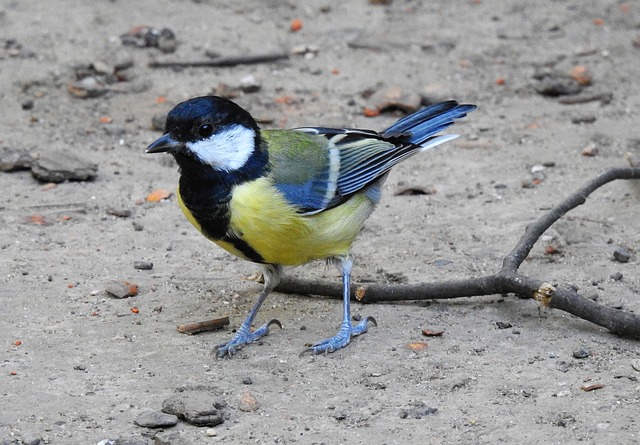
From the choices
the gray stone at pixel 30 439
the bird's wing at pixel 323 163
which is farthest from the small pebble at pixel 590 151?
the gray stone at pixel 30 439

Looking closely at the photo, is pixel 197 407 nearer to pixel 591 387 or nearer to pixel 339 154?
pixel 591 387

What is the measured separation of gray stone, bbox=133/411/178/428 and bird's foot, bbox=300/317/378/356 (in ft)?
3.02

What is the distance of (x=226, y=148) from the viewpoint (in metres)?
4.93

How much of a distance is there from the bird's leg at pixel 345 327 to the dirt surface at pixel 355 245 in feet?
0.22

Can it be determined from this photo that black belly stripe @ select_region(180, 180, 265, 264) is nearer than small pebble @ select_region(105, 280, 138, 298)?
Yes

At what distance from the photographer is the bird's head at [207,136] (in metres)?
4.84

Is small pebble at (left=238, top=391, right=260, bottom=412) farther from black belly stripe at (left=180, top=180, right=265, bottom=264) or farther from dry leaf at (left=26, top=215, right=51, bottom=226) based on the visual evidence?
dry leaf at (left=26, top=215, right=51, bottom=226)

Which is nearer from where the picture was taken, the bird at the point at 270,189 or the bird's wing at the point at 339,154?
the bird at the point at 270,189

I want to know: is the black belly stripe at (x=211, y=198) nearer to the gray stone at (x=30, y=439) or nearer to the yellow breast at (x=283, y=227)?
the yellow breast at (x=283, y=227)

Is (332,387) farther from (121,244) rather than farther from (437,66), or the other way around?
(437,66)

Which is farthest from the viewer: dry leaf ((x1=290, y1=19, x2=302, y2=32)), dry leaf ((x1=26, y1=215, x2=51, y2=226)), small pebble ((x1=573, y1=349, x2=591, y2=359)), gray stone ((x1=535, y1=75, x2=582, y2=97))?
dry leaf ((x1=290, y1=19, x2=302, y2=32))

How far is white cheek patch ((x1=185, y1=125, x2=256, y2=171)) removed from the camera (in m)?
4.87

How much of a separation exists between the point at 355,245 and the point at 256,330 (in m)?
1.20

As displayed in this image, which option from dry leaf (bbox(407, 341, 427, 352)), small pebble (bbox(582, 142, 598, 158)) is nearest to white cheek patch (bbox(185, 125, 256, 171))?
dry leaf (bbox(407, 341, 427, 352))
